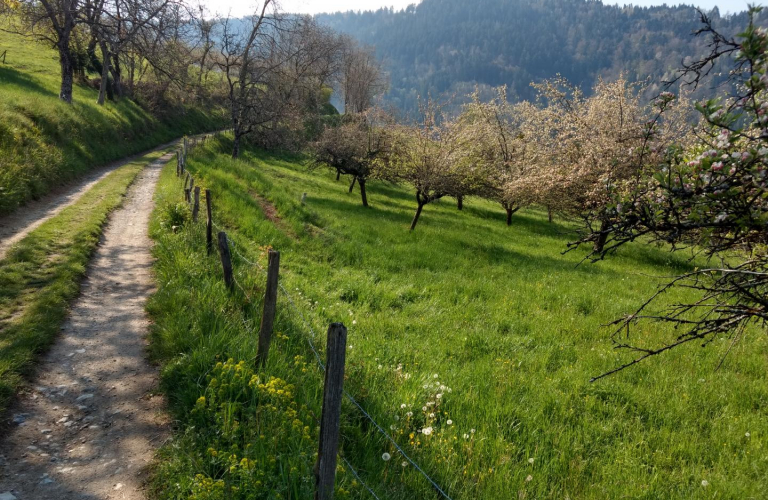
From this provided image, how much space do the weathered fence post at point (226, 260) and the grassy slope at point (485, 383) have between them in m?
0.17

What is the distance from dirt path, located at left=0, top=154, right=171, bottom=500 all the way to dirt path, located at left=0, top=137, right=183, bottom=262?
426 centimetres

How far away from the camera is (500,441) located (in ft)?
17.5

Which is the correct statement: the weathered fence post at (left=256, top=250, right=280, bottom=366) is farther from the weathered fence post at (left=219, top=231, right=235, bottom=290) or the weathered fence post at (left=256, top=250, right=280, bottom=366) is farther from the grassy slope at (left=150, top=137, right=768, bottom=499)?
the weathered fence post at (left=219, top=231, right=235, bottom=290)

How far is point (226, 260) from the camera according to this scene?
23.5 ft

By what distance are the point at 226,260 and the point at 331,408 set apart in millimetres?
4718

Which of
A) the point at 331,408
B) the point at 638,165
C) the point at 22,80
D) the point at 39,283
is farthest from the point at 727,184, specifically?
the point at 22,80

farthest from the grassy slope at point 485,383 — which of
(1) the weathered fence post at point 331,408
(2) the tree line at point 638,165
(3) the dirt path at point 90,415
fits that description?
(2) the tree line at point 638,165

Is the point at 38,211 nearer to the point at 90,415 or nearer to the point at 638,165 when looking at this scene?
the point at 90,415

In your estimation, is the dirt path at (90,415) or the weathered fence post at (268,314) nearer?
the dirt path at (90,415)

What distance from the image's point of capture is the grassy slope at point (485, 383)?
4785 millimetres

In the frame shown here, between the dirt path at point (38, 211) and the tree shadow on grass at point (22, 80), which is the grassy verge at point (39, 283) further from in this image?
the tree shadow on grass at point (22, 80)

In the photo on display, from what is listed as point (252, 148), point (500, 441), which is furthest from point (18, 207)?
point (252, 148)

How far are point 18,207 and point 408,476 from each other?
1427cm

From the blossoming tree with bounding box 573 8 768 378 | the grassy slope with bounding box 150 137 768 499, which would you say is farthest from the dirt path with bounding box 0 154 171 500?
the blossoming tree with bounding box 573 8 768 378
